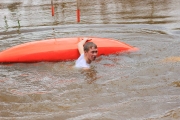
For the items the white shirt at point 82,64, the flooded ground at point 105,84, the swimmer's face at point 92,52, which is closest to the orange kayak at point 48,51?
the flooded ground at point 105,84

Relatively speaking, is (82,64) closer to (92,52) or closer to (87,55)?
(87,55)

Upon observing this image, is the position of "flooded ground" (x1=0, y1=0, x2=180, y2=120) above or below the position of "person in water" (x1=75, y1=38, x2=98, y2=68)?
below

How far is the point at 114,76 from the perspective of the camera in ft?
20.9

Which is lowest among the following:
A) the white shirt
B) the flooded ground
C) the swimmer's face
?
the flooded ground

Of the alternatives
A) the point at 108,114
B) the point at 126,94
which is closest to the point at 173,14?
the point at 126,94

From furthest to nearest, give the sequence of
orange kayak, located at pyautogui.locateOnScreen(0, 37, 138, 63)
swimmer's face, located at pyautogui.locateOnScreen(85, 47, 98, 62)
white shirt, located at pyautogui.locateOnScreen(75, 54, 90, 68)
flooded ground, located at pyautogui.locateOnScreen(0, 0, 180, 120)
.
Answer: orange kayak, located at pyautogui.locateOnScreen(0, 37, 138, 63) → white shirt, located at pyautogui.locateOnScreen(75, 54, 90, 68) → swimmer's face, located at pyautogui.locateOnScreen(85, 47, 98, 62) → flooded ground, located at pyautogui.locateOnScreen(0, 0, 180, 120)

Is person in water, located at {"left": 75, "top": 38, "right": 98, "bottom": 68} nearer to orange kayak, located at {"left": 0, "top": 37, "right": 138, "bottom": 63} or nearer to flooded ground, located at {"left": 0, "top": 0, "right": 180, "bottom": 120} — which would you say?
flooded ground, located at {"left": 0, "top": 0, "right": 180, "bottom": 120}

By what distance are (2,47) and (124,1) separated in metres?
11.9

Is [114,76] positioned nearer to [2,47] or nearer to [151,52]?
[151,52]

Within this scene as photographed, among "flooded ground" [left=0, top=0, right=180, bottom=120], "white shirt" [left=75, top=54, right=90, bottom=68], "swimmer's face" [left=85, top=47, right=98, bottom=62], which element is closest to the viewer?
"flooded ground" [left=0, top=0, right=180, bottom=120]

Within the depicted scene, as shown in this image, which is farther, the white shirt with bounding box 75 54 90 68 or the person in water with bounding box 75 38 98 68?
the white shirt with bounding box 75 54 90 68

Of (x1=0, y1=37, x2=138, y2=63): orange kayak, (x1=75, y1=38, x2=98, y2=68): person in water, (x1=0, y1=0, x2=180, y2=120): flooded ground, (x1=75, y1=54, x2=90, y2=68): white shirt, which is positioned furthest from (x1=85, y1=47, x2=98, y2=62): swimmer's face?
(x1=0, y1=37, x2=138, y2=63): orange kayak

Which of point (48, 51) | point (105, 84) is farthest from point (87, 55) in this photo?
point (48, 51)

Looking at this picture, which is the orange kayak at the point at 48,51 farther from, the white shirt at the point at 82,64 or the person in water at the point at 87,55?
the white shirt at the point at 82,64
